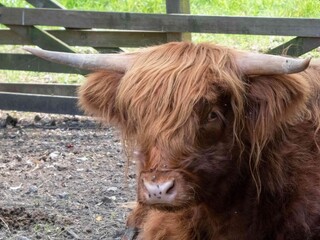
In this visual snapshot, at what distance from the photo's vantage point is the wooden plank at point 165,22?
7656mm

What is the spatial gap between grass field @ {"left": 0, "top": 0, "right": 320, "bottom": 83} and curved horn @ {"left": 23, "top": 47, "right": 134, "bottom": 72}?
548 cm

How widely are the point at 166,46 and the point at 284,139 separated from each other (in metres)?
0.73

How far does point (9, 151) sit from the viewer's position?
737cm

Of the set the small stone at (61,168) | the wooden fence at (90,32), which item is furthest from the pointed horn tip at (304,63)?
the wooden fence at (90,32)

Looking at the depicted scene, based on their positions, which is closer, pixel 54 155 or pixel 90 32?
pixel 54 155

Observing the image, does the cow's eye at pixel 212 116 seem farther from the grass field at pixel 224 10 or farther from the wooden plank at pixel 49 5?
the grass field at pixel 224 10

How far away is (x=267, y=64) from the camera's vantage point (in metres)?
3.77

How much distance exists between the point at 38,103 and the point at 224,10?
11.6ft

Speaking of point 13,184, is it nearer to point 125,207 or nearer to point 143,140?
point 125,207

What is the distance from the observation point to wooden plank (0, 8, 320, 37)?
7.66 meters

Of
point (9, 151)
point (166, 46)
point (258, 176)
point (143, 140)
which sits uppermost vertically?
point (166, 46)

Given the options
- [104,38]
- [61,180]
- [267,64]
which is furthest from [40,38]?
[267,64]

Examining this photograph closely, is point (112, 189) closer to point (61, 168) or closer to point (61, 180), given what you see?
point (61, 180)

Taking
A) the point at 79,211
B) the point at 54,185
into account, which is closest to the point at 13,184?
the point at 54,185
